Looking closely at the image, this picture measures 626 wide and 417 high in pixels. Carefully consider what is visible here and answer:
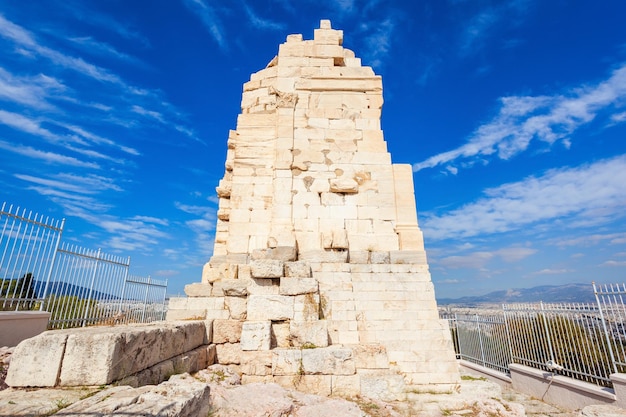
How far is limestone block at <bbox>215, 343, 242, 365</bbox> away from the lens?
16.8 ft

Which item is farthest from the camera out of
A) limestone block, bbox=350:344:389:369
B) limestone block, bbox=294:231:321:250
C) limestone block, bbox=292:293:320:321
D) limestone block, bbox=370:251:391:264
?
limestone block, bbox=294:231:321:250

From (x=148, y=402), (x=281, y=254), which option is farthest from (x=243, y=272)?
(x=148, y=402)

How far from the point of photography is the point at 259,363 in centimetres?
468

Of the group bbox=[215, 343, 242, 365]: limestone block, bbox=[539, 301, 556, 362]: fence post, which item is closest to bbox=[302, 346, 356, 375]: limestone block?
bbox=[215, 343, 242, 365]: limestone block

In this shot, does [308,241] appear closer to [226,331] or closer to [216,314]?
[216,314]

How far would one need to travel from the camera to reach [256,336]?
4.91 metres

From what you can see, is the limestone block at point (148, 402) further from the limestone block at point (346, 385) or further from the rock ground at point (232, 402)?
the limestone block at point (346, 385)

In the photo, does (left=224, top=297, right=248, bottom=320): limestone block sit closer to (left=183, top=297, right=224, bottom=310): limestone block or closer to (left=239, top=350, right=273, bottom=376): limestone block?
(left=183, top=297, right=224, bottom=310): limestone block

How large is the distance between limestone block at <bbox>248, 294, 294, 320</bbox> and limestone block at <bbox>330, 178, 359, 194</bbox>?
2.80 m

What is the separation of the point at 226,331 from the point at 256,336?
72cm

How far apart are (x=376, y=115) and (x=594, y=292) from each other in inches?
233

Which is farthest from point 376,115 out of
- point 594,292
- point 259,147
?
point 594,292

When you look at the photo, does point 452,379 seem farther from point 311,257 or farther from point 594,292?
point 594,292

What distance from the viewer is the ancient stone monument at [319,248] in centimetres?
487
